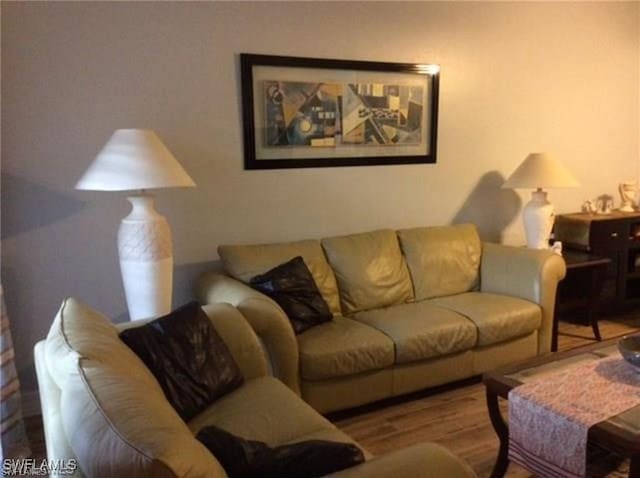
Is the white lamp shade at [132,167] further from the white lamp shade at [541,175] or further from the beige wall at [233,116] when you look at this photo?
the white lamp shade at [541,175]

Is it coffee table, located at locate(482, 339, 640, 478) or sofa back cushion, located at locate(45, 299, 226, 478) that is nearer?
sofa back cushion, located at locate(45, 299, 226, 478)

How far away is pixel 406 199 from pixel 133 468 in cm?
310

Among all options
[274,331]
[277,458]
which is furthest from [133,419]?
[274,331]

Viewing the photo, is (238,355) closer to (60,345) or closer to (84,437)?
(60,345)

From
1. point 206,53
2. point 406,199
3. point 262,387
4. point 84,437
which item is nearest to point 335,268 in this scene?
point 406,199

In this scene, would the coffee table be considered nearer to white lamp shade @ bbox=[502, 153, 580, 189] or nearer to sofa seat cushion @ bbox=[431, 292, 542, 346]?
sofa seat cushion @ bbox=[431, 292, 542, 346]

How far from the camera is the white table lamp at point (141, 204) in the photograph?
2.45m

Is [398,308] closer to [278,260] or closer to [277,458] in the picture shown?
[278,260]

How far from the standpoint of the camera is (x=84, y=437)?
113 centimetres

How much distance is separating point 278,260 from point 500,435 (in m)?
1.48

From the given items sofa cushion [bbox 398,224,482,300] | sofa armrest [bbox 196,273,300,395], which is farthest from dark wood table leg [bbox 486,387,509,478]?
sofa cushion [bbox 398,224,482,300]

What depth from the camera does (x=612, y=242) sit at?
4.28 m

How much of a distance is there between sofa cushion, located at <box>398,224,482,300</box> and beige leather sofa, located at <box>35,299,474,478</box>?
1.62 meters

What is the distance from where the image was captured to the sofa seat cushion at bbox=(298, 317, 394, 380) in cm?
265
